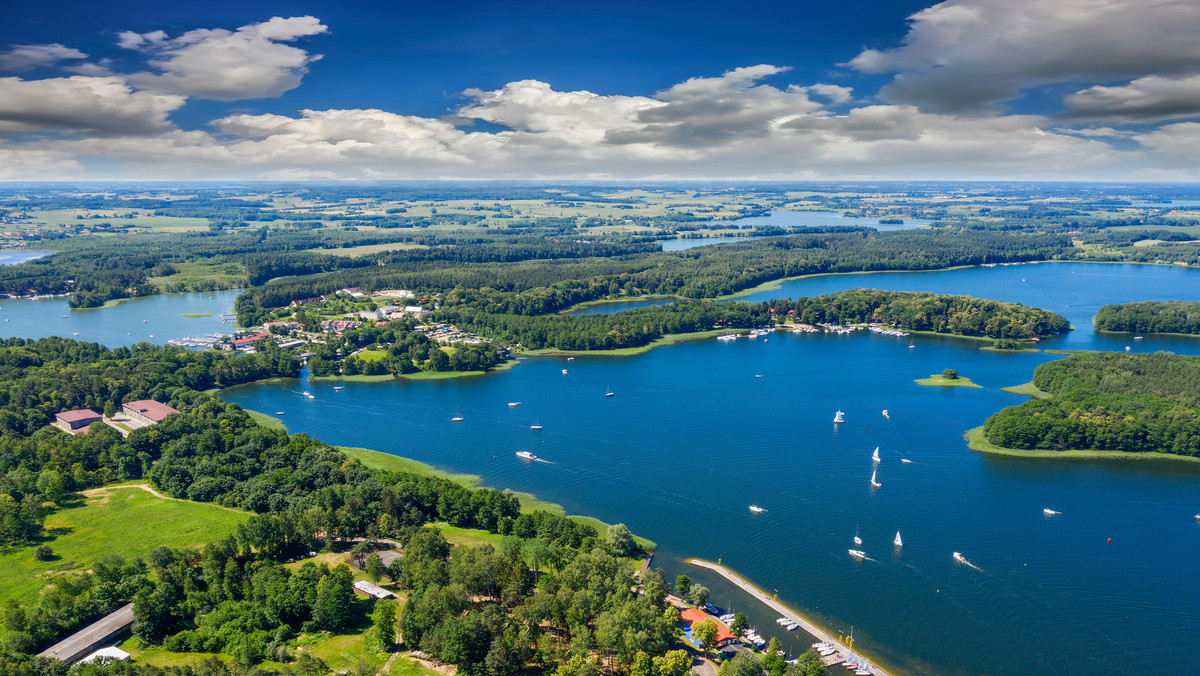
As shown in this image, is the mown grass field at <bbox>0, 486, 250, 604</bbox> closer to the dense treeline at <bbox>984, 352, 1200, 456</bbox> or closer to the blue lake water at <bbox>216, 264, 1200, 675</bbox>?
the blue lake water at <bbox>216, 264, 1200, 675</bbox>

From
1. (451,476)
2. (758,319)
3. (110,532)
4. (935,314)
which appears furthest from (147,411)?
(935,314)

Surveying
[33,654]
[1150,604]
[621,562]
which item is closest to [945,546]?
[1150,604]

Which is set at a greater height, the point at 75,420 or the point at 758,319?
the point at 758,319

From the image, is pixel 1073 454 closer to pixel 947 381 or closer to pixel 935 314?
pixel 947 381

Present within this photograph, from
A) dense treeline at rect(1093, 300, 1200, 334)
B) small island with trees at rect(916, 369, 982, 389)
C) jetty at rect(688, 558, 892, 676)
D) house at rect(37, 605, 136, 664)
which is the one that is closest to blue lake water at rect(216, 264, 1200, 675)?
jetty at rect(688, 558, 892, 676)

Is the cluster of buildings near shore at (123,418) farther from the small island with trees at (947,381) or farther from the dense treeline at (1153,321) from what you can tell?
the dense treeline at (1153,321)

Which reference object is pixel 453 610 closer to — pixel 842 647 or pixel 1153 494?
pixel 842 647
